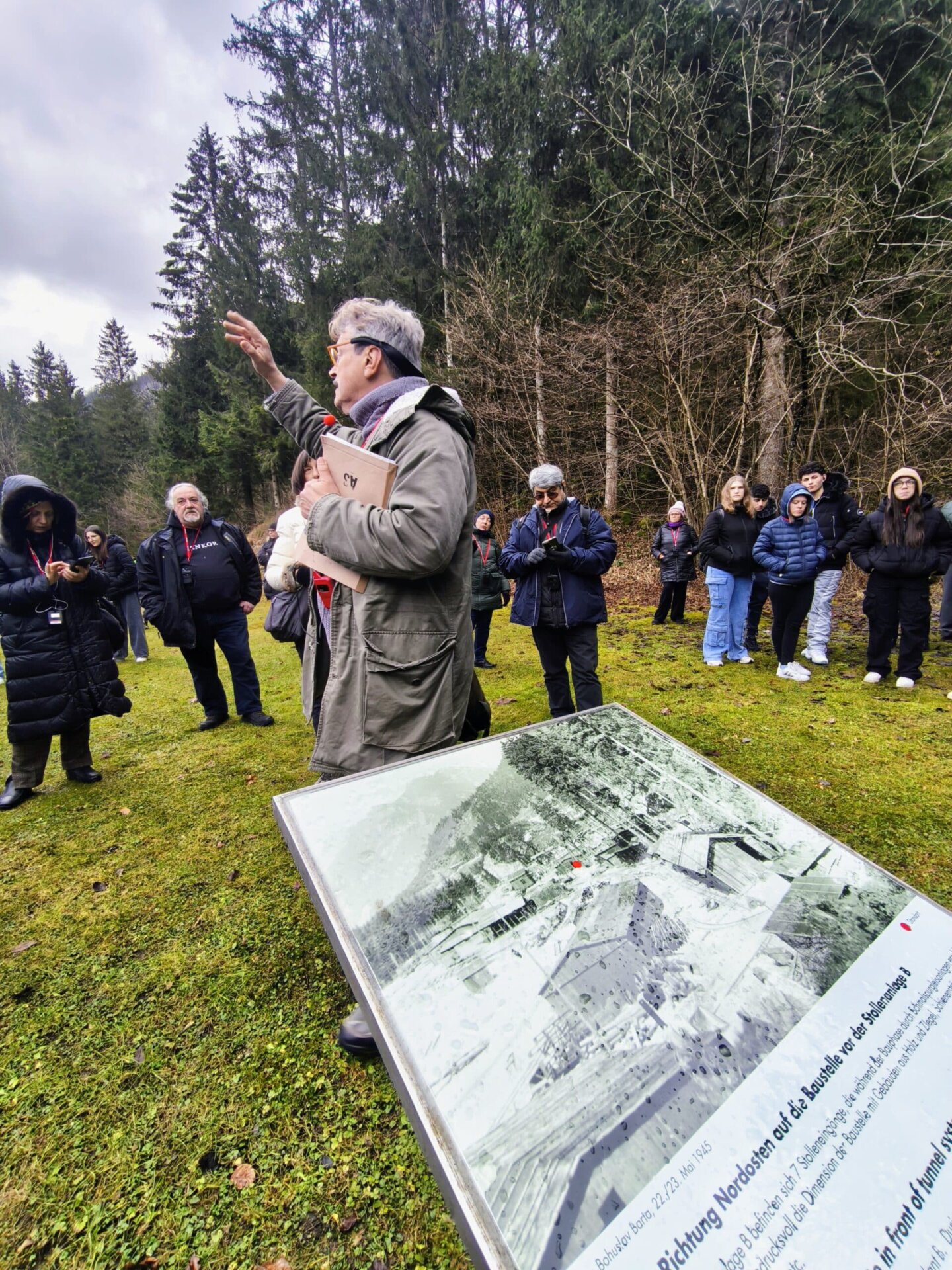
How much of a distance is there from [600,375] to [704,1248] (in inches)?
535

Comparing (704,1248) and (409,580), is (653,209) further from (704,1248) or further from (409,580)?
(704,1248)

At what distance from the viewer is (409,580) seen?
1726 millimetres

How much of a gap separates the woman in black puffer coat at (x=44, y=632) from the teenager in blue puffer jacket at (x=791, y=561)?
5834mm

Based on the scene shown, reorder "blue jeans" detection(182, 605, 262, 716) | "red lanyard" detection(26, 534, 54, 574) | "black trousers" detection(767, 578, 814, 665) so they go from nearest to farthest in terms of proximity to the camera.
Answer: "red lanyard" detection(26, 534, 54, 574)
"blue jeans" detection(182, 605, 262, 716)
"black trousers" detection(767, 578, 814, 665)

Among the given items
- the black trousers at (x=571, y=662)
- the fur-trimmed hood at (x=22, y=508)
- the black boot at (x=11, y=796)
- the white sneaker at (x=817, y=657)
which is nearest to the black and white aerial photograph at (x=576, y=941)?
the black trousers at (x=571, y=662)

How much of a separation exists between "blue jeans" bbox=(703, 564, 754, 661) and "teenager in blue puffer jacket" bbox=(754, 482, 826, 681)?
1.70ft

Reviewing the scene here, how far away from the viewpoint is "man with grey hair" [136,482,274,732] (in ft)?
15.2

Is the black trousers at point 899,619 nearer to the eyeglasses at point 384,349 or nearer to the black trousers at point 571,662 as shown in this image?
the black trousers at point 571,662

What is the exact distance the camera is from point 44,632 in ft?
11.9

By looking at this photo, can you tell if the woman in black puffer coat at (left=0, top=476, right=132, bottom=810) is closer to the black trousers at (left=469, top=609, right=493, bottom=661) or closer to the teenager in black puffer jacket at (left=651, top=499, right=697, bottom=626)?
the black trousers at (left=469, top=609, right=493, bottom=661)

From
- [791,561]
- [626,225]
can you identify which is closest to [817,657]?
[791,561]

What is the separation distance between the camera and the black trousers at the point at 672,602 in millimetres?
8352

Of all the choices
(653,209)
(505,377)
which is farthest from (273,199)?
(653,209)

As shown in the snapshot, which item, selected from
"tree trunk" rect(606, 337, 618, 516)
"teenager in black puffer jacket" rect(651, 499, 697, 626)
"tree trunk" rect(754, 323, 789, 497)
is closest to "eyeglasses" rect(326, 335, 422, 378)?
"teenager in black puffer jacket" rect(651, 499, 697, 626)
